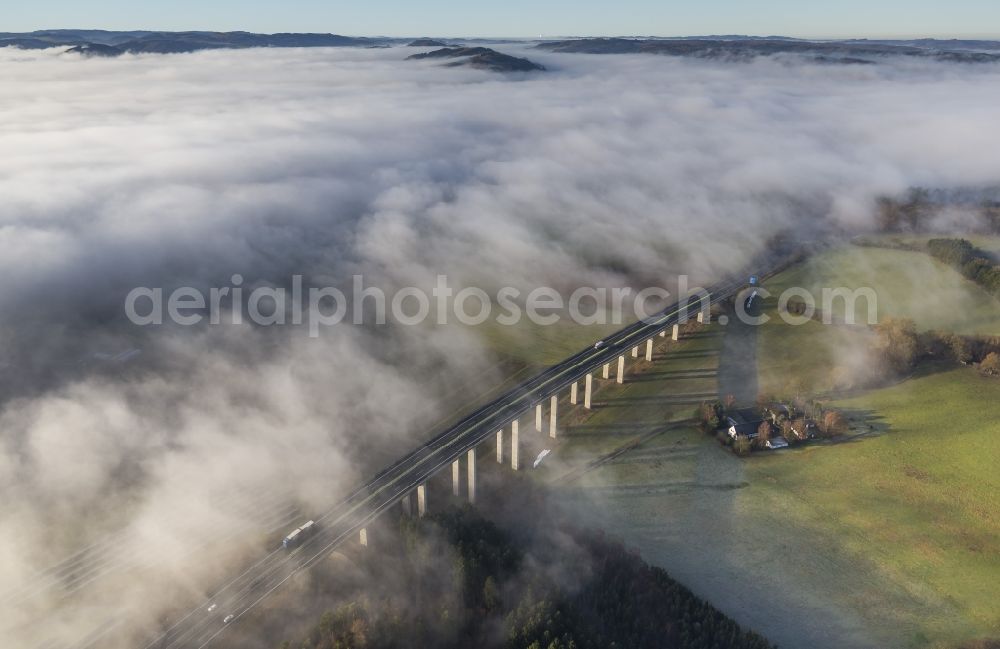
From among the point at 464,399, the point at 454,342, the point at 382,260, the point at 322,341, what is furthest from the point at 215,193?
the point at 464,399

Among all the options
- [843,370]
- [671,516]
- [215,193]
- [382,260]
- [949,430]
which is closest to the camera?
[671,516]

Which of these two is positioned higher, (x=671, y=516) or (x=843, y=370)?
(x=843, y=370)

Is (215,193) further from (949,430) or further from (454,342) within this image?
(949,430)

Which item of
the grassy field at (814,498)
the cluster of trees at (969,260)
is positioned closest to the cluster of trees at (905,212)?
the cluster of trees at (969,260)

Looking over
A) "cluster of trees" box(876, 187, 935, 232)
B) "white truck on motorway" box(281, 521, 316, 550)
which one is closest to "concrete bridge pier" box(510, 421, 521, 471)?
"white truck on motorway" box(281, 521, 316, 550)

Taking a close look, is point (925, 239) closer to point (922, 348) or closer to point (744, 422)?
point (922, 348)

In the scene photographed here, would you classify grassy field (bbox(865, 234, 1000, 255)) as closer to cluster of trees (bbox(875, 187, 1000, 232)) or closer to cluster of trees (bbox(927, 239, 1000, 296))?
cluster of trees (bbox(927, 239, 1000, 296))
